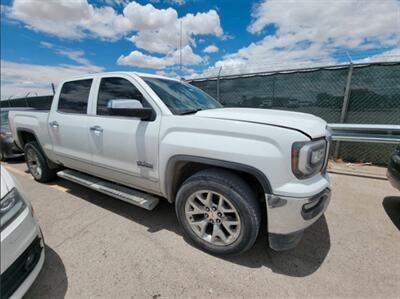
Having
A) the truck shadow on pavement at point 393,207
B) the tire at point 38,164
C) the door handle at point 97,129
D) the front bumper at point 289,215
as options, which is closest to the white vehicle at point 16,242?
the door handle at point 97,129

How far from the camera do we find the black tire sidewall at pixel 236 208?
195 cm

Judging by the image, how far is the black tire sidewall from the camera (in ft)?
6.41

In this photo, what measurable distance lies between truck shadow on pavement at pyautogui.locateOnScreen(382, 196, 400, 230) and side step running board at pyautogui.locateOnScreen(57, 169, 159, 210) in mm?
3211

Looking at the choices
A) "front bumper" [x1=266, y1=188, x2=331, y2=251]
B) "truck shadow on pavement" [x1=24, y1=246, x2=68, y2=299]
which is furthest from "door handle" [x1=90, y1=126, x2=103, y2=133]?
"front bumper" [x1=266, y1=188, x2=331, y2=251]

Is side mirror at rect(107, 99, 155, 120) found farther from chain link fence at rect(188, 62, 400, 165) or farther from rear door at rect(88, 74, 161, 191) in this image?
chain link fence at rect(188, 62, 400, 165)

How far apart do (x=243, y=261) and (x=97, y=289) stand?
1.40 meters

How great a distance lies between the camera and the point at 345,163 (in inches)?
211

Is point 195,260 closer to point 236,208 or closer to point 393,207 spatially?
point 236,208

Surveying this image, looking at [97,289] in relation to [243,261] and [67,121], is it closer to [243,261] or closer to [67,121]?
[243,261]

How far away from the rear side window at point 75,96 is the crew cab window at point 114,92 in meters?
0.31

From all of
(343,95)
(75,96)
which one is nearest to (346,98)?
(343,95)

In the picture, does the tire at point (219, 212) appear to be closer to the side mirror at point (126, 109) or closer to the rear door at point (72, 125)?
the side mirror at point (126, 109)

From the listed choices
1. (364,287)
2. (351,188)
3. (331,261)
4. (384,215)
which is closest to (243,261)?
(331,261)

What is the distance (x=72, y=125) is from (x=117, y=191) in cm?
124
